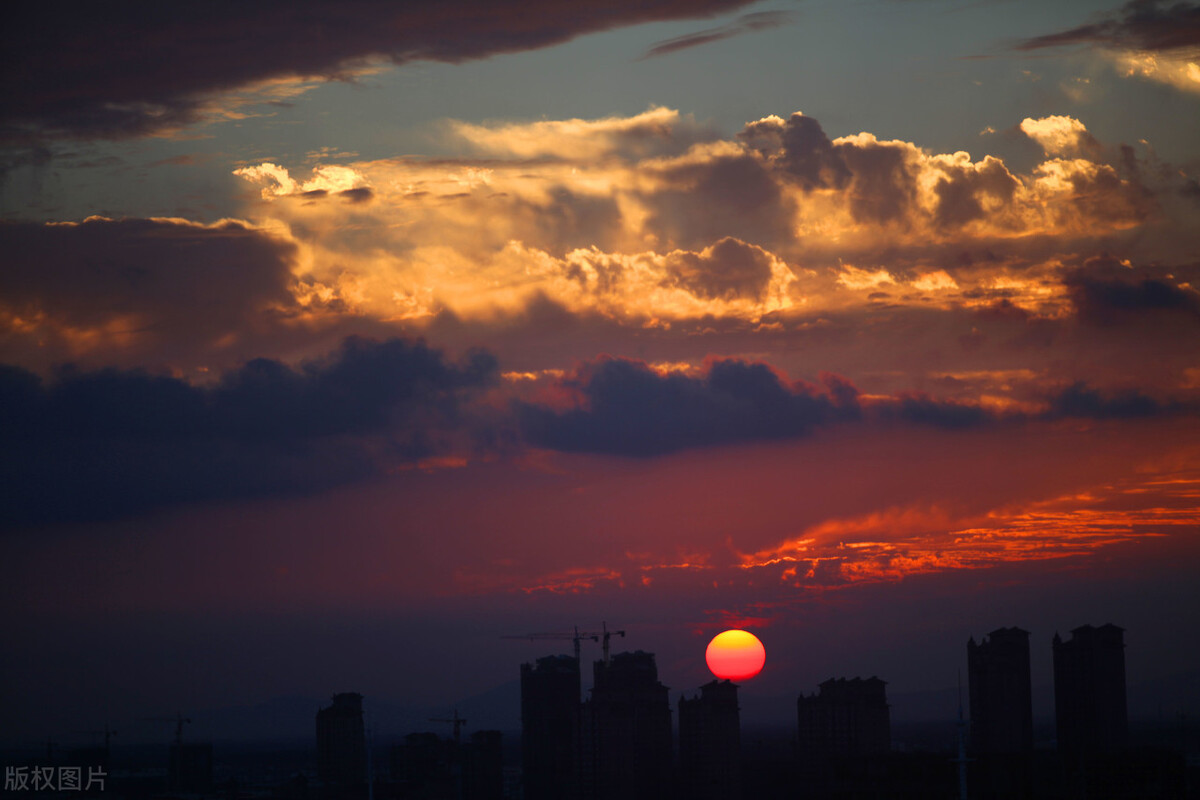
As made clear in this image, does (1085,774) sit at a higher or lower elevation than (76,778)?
lower

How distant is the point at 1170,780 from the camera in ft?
548

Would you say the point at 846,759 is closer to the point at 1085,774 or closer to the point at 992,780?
the point at 992,780

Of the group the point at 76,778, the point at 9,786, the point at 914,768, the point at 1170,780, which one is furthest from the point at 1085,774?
the point at 9,786

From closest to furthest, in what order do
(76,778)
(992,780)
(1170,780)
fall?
(76,778), (1170,780), (992,780)

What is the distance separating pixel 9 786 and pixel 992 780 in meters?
141

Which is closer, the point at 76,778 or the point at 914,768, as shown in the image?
the point at 76,778

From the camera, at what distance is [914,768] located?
172 m

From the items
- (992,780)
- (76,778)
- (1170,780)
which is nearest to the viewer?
(76,778)

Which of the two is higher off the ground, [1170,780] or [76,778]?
[76,778]

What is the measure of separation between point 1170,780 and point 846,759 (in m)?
43.5

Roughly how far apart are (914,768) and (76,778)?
10938 centimetres

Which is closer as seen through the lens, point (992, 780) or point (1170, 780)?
point (1170, 780)

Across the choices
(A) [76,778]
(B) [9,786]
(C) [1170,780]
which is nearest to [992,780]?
(C) [1170,780]

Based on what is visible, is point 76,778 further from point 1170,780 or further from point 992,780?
point 1170,780
